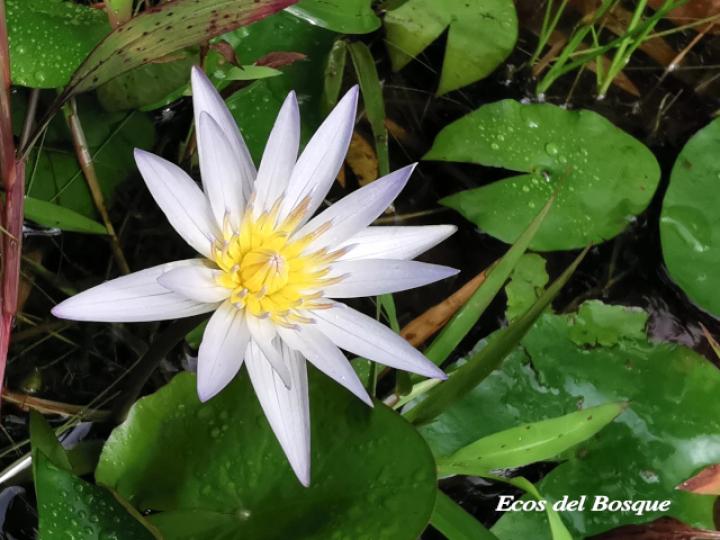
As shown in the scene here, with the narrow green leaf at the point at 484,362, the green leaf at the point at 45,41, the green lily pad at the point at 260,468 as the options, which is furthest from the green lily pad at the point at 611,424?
the green leaf at the point at 45,41

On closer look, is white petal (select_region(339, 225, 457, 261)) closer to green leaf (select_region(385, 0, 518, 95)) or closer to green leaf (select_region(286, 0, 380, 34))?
green leaf (select_region(286, 0, 380, 34))

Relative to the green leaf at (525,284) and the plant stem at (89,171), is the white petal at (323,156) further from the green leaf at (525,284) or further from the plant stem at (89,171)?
the green leaf at (525,284)

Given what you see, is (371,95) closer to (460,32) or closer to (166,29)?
(460,32)

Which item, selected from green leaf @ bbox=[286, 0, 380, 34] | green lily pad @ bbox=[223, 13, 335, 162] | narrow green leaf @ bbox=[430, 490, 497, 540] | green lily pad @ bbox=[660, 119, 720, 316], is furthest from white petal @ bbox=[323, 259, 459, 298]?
green lily pad @ bbox=[660, 119, 720, 316]

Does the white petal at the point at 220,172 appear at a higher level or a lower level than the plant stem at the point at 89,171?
higher

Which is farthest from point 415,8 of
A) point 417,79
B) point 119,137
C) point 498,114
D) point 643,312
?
point 643,312
